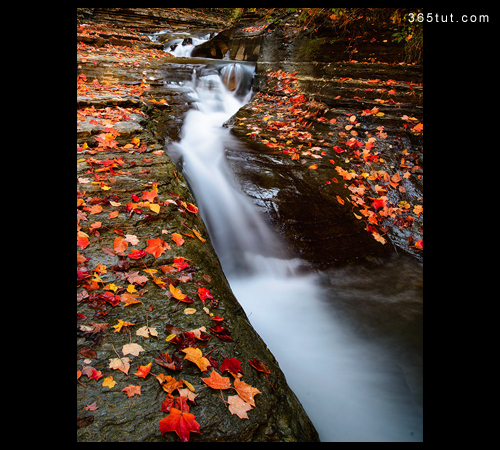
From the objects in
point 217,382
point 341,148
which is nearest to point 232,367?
point 217,382

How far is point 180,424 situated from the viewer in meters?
1.35

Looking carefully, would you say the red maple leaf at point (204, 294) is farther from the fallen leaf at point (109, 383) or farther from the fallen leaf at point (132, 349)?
the fallen leaf at point (109, 383)

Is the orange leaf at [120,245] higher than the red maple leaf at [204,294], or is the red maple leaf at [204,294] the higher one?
the orange leaf at [120,245]

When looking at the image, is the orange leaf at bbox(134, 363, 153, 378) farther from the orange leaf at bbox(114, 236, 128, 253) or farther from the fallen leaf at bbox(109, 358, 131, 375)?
the orange leaf at bbox(114, 236, 128, 253)

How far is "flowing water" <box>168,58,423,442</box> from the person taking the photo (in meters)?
2.39

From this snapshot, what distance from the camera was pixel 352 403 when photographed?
2471 millimetres

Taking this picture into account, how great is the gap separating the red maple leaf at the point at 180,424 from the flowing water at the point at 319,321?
→ 141 cm

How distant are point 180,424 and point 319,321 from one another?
224 centimetres

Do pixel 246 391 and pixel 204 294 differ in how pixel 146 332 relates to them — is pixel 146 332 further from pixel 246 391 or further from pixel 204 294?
pixel 246 391

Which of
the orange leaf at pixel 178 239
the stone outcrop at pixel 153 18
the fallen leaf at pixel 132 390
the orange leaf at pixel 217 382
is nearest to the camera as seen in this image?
the fallen leaf at pixel 132 390

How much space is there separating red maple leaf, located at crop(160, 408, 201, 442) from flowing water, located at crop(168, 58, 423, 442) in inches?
55.4

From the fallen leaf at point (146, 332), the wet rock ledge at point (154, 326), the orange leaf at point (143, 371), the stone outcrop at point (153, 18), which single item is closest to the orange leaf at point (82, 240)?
the wet rock ledge at point (154, 326)

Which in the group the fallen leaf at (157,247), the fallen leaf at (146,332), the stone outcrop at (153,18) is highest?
the stone outcrop at (153,18)

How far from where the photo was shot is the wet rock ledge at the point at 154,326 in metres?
1.40
